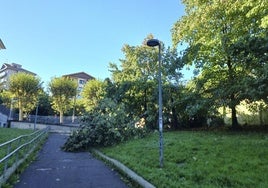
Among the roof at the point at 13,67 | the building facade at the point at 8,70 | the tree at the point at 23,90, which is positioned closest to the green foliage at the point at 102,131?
the tree at the point at 23,90

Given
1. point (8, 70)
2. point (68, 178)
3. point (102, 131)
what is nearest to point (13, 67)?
point (8, 70)

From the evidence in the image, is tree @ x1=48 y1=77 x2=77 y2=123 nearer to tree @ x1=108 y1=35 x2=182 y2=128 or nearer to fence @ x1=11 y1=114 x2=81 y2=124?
fence @ x1=11 y1=114 x2=81 y2=124

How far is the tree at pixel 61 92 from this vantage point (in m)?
53.4

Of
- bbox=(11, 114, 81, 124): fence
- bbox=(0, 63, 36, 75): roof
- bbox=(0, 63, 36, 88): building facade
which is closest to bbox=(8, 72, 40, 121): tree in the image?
bbox=(11, 114, 81, 124): fence

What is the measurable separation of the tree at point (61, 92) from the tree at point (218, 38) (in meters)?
35.7

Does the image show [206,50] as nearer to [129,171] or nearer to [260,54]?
[260,54]

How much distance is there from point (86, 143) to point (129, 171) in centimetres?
905

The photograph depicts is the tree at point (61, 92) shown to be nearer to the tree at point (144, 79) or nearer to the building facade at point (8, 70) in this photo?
the tree at point (144, 79)

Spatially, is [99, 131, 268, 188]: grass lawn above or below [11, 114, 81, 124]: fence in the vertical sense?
→ below

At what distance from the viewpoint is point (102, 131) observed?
664 inches

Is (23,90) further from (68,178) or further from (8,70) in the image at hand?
(68,178)

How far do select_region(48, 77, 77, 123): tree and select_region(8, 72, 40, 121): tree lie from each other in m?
3.77

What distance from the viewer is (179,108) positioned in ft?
73.9

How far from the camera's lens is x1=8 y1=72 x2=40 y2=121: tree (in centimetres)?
4872
